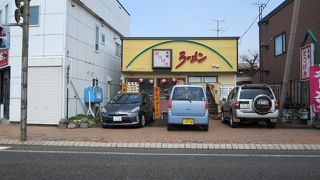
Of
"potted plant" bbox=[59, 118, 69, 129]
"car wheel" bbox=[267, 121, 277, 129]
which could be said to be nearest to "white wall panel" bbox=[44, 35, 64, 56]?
"potted plant" bbox=[59, 118, 69, 129]

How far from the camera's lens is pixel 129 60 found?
26.8 meters

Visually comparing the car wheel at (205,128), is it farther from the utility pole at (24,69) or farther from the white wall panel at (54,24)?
the white wall panel at (54,24)

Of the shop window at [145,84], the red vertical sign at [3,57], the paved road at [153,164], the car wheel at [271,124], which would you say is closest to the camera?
the paved road at [153,164]

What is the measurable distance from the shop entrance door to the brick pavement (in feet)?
11.1

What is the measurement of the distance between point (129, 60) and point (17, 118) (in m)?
8.81

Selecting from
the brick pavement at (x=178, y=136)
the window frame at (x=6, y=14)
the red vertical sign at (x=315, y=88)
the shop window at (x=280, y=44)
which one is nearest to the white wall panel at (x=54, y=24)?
the window frame at (x=6, y=14)

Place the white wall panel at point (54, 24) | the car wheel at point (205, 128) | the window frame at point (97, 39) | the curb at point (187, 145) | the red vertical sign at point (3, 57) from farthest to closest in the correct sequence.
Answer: the window frame at point (97, 39), the red vertical sign at point (3, 57), the white wall panel at point (54, 24), the car wheel at point (205, 128), the curb at point (187, 145)

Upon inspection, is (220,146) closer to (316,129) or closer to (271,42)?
(316,129)

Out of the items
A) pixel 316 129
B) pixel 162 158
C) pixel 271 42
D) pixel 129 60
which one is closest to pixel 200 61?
pixel 129 60

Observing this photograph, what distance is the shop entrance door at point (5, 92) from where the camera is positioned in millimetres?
21141

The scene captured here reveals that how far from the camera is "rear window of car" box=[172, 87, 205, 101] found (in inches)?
662

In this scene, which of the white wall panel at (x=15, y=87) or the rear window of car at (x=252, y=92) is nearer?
the rear window of car at (x=252, y=92)

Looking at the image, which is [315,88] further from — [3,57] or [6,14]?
[6,14]

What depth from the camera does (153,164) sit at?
31.1 ft
